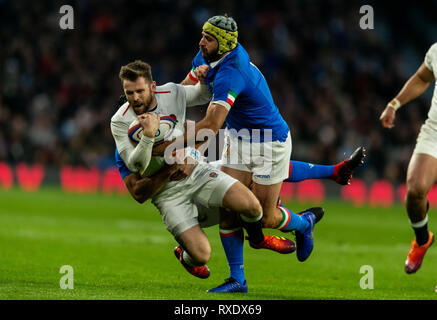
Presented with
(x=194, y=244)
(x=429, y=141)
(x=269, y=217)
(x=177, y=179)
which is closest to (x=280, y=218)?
(x=269, y=217)

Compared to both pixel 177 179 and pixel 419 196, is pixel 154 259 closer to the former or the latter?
pixel 177 179

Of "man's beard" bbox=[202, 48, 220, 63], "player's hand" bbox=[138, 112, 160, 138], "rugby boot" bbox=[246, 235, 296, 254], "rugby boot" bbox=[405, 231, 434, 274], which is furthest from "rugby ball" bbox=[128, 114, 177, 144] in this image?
"rugby boot" bbox=[405, 231, 434, 274]

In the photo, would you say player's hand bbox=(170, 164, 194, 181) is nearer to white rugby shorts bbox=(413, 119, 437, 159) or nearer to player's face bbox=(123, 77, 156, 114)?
player's face bbox=(123, 77, 156, 114)

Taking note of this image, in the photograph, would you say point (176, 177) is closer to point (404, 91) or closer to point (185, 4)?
point (404, 91)

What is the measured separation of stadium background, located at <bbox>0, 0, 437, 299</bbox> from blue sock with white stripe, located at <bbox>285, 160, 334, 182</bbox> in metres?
3.76

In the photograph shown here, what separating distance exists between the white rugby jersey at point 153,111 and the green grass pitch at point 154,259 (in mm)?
1134

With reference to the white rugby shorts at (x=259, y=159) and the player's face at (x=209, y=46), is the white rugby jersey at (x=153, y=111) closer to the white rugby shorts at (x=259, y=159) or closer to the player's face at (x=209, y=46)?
the player's face at (x=209, y=46)

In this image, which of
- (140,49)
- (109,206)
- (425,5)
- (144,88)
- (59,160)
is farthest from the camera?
(425,5)

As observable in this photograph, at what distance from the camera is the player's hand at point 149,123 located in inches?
249

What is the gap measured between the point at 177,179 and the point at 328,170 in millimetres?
1930

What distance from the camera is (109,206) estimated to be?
16.5 m

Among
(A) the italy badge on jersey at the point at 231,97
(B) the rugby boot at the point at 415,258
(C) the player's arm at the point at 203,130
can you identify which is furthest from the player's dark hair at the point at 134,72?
(B) the rugby boot at the point at 415,258
